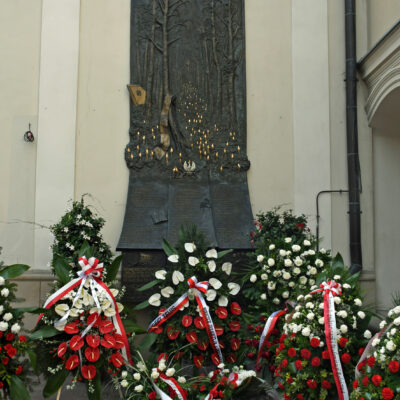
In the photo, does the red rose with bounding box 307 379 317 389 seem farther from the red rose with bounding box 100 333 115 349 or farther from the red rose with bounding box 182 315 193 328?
the red rose with bounding box 100 333 115 349

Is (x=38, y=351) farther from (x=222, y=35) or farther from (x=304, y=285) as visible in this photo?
(x=222, y=35)

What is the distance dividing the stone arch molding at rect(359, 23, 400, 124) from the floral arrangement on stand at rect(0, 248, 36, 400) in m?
5.05

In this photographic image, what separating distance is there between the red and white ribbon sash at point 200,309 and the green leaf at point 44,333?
0.85m

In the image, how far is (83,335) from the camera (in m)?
3.84

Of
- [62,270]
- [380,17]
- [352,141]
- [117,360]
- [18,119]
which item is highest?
[380,17]

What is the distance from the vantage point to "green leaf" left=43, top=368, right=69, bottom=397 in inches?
152

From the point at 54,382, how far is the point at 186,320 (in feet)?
3.74

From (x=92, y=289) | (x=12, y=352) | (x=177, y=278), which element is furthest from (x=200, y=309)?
(x=12, y=352)

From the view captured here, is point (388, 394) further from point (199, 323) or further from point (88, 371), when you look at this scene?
point (88, 371)

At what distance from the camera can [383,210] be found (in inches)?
274

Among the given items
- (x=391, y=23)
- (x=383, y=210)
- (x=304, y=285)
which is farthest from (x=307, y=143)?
(x=304, y=285)

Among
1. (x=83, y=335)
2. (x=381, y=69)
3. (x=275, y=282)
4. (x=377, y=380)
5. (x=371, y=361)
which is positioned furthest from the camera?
(x=381, y=69)

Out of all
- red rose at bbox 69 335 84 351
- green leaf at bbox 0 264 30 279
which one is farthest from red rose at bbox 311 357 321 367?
green leaf at bbox 0 264 30 279

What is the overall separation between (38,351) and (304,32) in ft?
18.1
